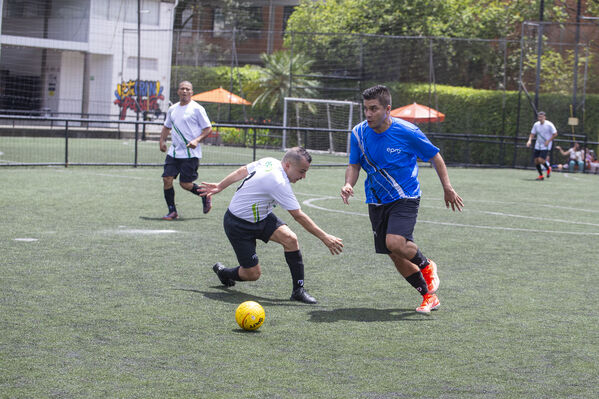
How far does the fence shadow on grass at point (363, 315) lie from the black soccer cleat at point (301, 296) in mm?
297

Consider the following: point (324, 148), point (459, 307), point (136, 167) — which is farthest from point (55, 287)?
point (324, 148)

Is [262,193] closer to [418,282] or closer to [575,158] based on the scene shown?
[418,282]

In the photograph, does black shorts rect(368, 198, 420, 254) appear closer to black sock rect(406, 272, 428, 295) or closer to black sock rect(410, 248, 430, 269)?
black sock rect(410, 248, 430, 269)

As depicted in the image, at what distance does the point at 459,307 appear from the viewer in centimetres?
709

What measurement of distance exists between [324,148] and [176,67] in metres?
10.9

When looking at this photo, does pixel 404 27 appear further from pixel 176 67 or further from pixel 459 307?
pixel 459 307

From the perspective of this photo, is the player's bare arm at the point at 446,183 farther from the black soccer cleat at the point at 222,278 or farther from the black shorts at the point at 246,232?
the black soccer cleat at the point at 222,278

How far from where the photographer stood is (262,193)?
7070 millimetres

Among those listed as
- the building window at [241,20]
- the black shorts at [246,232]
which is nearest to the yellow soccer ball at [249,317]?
the black shorts at [246,232]

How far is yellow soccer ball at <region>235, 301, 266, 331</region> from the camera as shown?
5910 mm

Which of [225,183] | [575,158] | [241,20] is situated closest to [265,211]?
[225,183]

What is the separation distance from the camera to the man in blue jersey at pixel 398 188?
6875 mm

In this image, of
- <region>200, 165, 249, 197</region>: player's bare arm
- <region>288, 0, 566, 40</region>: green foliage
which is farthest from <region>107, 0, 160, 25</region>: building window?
<region>200, 165, 249, 197</region>: player's bare arm

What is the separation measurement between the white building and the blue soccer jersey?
111 feet
